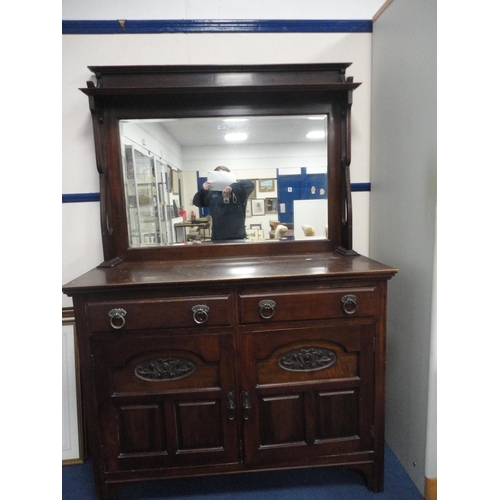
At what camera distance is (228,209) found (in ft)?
5.63

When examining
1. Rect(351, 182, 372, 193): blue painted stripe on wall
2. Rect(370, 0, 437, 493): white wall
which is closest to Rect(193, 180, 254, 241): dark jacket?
Rect(351, 182, 372, 193): blue painted stripe on wall

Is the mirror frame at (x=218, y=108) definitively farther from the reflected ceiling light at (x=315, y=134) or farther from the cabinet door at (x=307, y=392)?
the cabinet door at (x=307, y=392)

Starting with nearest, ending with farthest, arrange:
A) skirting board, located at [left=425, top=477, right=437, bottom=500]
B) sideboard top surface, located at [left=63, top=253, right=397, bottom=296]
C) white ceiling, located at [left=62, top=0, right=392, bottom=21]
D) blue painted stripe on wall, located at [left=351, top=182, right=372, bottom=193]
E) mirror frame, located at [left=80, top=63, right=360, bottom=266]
→ sideboard top surface, located at [left=63, top=253, right=397, bottom=296] → skirting board, located at [left=425, top=477, right=437, bottom=500] → mirror frame, located at [left=80, top=63, right=360, bottom=266] → white ceiling, located at [left=62, top=0, right=392, bottom=21] → blue painted stripe on wall, located at [left=351, top=182, right=372, bottom=193]

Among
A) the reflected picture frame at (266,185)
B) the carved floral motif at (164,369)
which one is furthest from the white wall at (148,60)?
the carved floral motif at (164,369)

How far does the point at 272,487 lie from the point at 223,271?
1049 mm

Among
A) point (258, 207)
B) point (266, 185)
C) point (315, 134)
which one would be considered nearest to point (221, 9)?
point (315, 134)

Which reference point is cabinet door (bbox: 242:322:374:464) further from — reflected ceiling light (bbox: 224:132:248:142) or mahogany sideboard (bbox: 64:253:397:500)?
reflected ceiling light (bbox: 224:132:248:142)

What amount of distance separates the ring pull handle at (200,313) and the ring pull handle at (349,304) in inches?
22.0

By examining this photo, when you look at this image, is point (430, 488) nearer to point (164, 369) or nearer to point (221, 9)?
point (164, 369)

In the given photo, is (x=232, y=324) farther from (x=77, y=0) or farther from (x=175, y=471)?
(x=77, y=0)

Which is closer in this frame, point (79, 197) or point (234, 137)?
point (234, 137)

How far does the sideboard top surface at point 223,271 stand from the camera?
4.24ft

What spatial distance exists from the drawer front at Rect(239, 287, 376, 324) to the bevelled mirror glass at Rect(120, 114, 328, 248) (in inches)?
19.1

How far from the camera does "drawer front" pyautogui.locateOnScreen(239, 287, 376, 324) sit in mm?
1333
